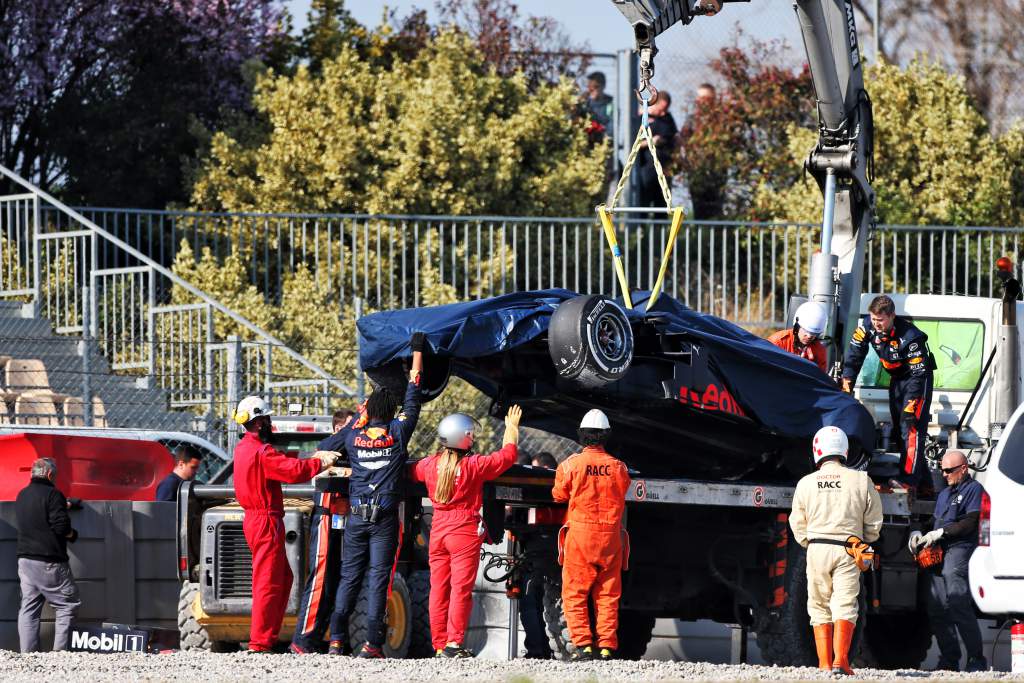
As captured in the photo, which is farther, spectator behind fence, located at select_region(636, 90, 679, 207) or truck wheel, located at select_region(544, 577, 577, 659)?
spectator behind fence, located at select_region(636, 90, 679, 207)

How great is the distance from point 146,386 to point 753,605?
971 centimetres

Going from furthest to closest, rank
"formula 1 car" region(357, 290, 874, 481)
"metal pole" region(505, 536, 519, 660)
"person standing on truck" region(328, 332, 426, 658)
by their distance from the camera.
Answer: "person standing on truck" region(328, 332, 426, 658), "metal pole" region(505, 536, 519, 660), "formula 1 car" region(357, 290, 874, 481)

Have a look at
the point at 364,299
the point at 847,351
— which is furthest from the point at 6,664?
the point at 364,299

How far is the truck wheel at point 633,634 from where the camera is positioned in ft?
46.8

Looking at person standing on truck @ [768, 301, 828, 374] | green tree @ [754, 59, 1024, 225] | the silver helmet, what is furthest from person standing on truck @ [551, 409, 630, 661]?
green tree @ [754, 59, 1024, 225]

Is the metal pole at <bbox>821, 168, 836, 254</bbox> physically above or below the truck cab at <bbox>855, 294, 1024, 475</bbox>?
above

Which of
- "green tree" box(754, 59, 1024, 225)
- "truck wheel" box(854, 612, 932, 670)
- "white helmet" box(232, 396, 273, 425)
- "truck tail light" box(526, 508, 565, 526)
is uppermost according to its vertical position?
"green tree" box(754, 59, 1024, 225)

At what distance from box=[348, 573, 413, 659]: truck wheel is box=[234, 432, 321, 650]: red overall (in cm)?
61

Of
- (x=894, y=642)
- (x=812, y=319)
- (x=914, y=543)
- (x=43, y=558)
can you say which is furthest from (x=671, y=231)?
(x=43, y=558)

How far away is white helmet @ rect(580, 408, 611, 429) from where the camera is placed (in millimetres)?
12141

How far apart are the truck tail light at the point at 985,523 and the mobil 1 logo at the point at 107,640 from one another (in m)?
5.74

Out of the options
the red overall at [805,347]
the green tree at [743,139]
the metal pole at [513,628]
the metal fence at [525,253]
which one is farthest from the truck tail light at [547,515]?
the green tree at [743,139]

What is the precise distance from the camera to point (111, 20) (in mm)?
25250

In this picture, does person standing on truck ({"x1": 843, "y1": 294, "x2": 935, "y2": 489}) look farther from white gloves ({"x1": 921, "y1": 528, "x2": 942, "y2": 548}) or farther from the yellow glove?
the yellow glove
